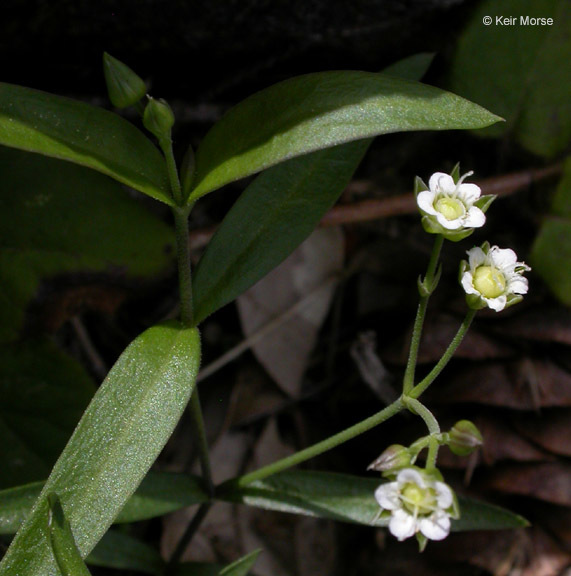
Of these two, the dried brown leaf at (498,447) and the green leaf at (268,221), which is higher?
the green leaf at (268,221)

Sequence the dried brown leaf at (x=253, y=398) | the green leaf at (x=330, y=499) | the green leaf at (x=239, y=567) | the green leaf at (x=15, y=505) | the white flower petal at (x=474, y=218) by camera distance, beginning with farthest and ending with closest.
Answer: the dried brown leaf at (x=253, y=398)
the green leaf at (x=330, y=499)
the green leaf at (x=239, y=567)
the green leaf at (x=15, y=505)
the white flower petal at (x=474, y=218)

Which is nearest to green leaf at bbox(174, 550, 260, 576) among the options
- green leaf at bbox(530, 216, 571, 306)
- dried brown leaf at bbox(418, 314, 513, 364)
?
dried brown leaf at bbox(418, 314, 513, 364)

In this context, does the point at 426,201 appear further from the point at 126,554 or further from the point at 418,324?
the point at 126,554

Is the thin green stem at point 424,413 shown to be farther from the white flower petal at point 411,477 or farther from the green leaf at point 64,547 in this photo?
the green leaf at point 64,547

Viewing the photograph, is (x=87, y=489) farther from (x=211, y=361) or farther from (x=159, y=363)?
(x=211, y=361)

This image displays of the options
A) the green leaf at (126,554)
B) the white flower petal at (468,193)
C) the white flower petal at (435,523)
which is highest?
the white flower petal at (468,193)

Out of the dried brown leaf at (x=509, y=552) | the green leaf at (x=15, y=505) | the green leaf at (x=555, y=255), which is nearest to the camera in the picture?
the green leaf at (x=15, y=505)

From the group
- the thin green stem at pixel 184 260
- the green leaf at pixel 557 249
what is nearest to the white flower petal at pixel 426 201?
the thin green stem at pixel 184 260
